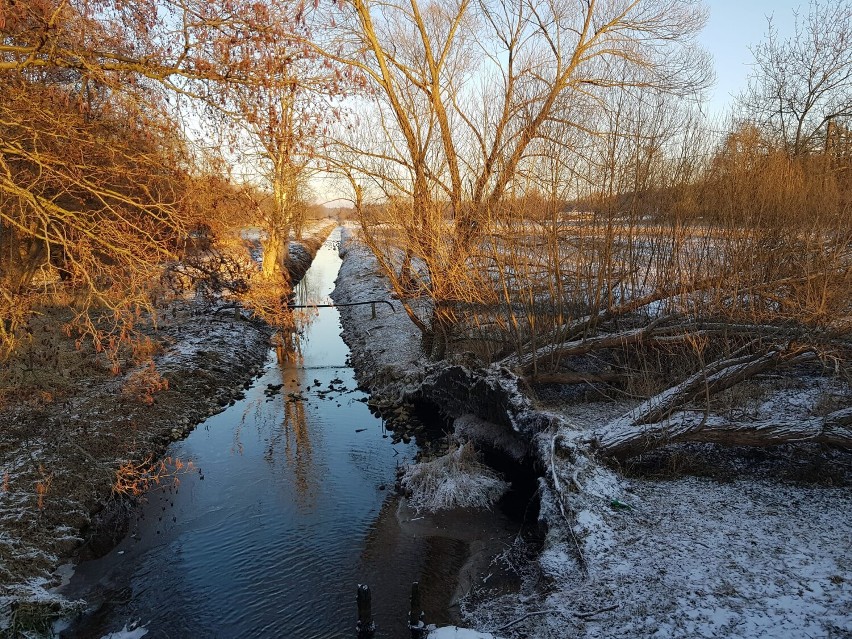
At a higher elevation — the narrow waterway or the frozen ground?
the frozen ground

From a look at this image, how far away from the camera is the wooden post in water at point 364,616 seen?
5.77m

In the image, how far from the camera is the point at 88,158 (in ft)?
23.2

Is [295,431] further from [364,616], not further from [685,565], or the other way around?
[685,565]

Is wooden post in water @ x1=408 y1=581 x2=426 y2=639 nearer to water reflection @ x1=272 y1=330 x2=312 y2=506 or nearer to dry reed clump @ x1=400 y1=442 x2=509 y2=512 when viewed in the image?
dry reed clump @ x1=400 y1=442 x2=509 y2=512

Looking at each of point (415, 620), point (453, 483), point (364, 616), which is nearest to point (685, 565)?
point (415, 620)

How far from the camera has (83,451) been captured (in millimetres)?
9141

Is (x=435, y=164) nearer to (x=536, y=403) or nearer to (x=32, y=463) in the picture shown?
(x=536, y=403)

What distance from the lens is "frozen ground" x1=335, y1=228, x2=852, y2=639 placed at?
5090mm

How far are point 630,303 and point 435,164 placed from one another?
5.02 meters

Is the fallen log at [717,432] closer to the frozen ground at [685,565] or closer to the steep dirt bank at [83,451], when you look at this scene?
the frozen ground at [685,565]

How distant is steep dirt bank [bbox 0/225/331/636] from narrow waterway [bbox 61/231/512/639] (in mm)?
412

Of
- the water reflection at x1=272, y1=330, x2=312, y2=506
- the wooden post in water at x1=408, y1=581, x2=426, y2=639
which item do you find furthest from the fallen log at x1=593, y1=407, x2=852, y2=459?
the water reflection at x1=272, y1=330, x2=312, y2=506

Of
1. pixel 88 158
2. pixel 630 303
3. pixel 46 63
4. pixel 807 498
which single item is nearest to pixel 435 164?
pixel 630 303

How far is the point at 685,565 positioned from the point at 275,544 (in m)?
4.98
